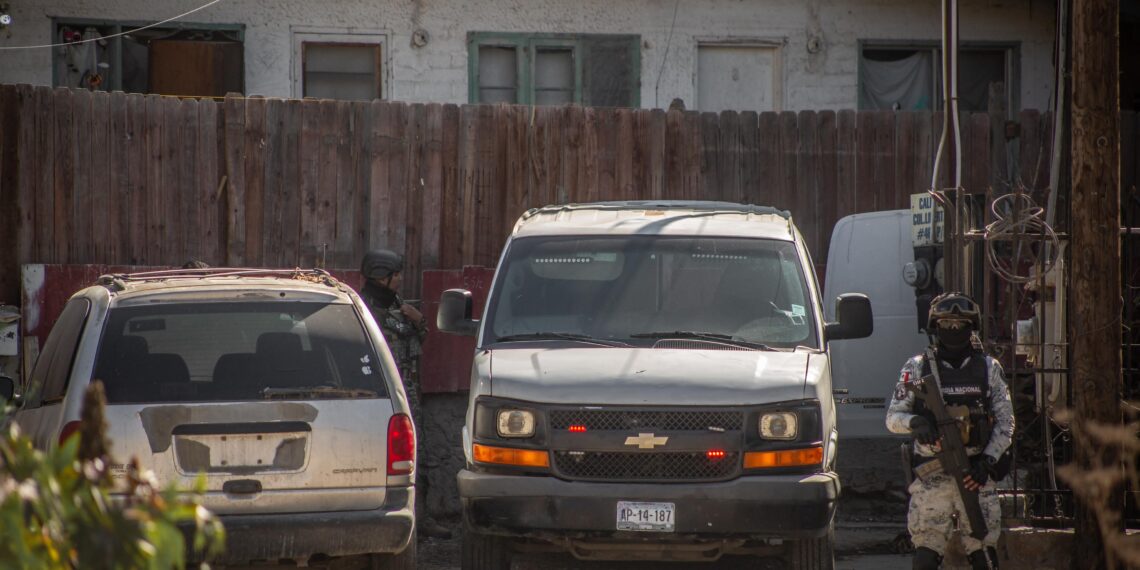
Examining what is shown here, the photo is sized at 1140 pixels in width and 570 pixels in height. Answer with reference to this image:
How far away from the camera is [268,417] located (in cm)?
636

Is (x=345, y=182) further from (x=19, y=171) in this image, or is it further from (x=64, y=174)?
(x=19, y=171)

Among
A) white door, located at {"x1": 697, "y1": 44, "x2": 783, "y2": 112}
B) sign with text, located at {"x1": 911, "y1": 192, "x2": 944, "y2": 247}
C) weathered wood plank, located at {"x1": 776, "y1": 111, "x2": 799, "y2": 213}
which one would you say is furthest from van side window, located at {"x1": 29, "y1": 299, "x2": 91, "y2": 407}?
white door, located at {"x1": 697, "y1": 44, "x2": 783, "y2": 112}

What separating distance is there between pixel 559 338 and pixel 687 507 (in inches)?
53.5

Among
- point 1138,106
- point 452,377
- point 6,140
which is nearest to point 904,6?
point 1138,106

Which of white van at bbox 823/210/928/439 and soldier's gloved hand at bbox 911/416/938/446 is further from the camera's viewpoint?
white van at bbox 823/210/928/439

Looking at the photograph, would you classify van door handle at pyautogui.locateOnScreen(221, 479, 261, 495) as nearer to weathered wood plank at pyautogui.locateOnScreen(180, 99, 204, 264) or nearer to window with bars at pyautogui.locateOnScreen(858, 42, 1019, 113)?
weathered wood plank at pyautogui.locateOnScreen(180, 99, 204, 264)

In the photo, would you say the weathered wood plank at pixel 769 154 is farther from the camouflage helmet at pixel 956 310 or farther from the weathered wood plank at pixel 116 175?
the weathered wood plank at pixel 116 175

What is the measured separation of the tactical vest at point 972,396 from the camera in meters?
7.34

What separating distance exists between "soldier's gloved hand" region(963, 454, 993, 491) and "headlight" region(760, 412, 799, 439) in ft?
3.63

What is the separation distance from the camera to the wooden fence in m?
10.2

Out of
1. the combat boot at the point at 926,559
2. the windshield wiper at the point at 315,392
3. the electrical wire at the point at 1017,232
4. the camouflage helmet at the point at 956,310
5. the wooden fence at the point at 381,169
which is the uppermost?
the wooden fence at the point at 381,169

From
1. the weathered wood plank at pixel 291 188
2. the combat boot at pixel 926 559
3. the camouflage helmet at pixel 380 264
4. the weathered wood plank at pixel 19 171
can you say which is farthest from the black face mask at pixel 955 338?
the weathered wood plank at pixel 19 171

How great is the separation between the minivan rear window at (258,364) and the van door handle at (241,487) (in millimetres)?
400

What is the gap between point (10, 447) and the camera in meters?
3.09
